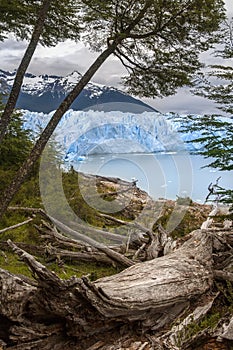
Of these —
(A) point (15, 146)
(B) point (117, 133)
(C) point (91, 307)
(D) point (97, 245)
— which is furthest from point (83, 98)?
(C) point (91, 307)

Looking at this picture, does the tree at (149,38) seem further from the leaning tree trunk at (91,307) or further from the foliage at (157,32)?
the leaning tree trunk at (91,307)

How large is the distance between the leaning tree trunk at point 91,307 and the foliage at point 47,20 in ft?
19.5

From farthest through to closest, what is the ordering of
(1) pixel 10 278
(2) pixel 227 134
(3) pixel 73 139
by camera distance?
(3) pixel 73 139 < (2) pixel 227 134 < (1) pixel 10 278

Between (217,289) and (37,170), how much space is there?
313 inches

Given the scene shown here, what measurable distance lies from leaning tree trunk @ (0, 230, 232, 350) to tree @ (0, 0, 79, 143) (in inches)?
178

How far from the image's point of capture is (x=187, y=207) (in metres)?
11.6

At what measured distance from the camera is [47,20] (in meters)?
8.90

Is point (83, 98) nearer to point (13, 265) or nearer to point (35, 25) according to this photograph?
point (35, 25)

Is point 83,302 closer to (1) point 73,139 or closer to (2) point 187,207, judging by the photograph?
(1) point 73,139

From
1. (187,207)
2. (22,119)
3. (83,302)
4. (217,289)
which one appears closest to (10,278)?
(83,302)

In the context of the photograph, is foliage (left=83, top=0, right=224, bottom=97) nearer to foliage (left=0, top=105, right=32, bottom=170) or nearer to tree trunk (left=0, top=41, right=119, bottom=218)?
tree trunk (left=0, top=41, right=119, bottom=218)

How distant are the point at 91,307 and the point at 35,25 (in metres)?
6.23

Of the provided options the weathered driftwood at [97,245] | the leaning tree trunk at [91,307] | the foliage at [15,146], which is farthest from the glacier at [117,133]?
the leaning tree trunk at [91,307]

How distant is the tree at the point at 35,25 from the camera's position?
768 cm
